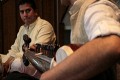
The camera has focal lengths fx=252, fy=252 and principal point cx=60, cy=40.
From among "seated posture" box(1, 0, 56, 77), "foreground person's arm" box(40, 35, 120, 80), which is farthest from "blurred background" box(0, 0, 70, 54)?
"foreground person's arm" box(40, 35, 120, 80)

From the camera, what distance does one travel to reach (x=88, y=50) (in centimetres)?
62

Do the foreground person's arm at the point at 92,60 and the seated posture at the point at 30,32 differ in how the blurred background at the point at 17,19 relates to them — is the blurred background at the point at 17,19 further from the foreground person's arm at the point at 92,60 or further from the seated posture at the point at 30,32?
the foreground person's arm at the point at 92,60

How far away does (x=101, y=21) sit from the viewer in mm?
633

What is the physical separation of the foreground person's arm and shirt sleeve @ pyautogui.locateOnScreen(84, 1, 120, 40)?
0.06 ft

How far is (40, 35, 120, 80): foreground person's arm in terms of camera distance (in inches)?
23.4

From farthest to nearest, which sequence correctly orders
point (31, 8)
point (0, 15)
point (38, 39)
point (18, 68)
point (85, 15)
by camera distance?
point (0, 15), point (31, 8), point (38, 39), point (18, 68), point (85, 15)

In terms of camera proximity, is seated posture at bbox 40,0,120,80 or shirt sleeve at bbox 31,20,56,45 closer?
seated posture at bbox 40,0,120,80

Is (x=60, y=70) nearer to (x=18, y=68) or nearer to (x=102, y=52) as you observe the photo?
(x=102, y=52)

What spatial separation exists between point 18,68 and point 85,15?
1.54m

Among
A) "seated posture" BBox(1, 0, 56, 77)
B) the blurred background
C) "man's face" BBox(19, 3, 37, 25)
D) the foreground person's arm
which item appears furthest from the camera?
the blurred background

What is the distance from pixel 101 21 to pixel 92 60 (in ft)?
0.34

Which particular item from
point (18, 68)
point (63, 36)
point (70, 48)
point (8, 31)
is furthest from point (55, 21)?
point (70, 48)

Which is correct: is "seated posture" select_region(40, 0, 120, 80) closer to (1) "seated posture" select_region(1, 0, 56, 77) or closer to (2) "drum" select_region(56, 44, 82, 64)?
(2) "drum" select_region(56, 44, 82, 64)

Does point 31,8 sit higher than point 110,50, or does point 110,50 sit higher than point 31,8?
point 110,50
